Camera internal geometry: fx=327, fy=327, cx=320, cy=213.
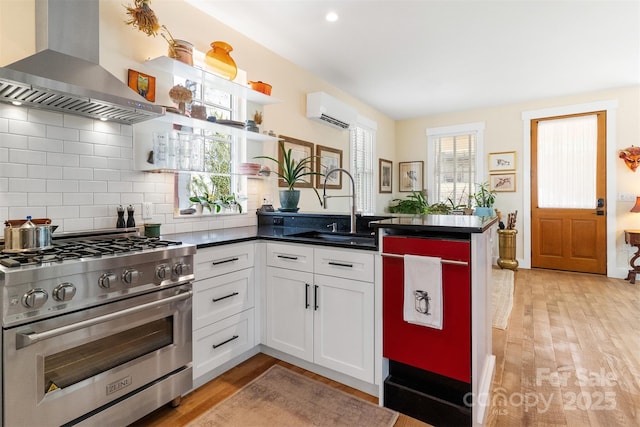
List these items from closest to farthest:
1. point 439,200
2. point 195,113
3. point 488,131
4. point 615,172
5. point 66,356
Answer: point 66,356
point 195,113
point 615,172
point 488,131
point 439,200

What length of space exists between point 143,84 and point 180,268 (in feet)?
4.59

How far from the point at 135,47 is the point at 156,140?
0.66m

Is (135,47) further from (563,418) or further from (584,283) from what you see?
(584,283)

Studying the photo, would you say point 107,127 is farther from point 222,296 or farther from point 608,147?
point 608,147

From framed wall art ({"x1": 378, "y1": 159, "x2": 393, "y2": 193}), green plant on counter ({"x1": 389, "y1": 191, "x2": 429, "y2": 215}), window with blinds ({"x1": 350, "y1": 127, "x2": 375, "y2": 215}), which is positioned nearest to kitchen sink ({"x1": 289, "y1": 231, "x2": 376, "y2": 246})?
window with blinds ({"x1": 350, "y1": 127, "x2": 375, "y2": 215})

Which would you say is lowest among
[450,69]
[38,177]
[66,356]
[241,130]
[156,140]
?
[66,356]

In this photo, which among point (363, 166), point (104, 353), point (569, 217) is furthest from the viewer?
point (363, 166)

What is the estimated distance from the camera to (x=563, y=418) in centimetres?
174

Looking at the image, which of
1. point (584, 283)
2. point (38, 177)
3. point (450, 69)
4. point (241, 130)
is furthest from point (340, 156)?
point (584, 283)

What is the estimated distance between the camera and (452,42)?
3.34 meters

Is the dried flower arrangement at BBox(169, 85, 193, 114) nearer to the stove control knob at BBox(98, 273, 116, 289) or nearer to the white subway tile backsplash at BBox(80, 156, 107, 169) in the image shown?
the white subway tile backsplash at BBox(80, 156, 107, 169)

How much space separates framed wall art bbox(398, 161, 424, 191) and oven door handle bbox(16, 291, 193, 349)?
17.9 feet

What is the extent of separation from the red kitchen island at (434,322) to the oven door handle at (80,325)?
115 centimetres

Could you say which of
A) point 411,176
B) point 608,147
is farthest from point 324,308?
point 608,147
